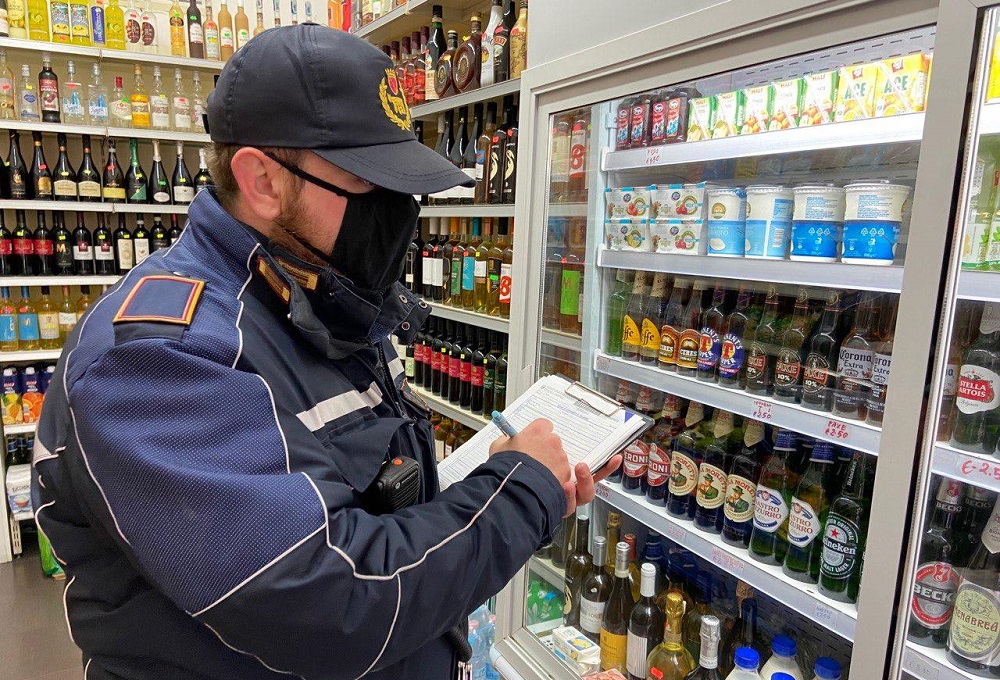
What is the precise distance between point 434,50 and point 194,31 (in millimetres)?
2307

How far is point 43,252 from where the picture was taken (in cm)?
416

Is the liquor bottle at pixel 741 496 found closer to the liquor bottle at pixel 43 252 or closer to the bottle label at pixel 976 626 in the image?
the bottle label at pixel 976 626

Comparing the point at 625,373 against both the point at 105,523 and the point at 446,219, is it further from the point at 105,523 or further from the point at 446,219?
the point at 446,219

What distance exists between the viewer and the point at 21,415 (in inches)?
163

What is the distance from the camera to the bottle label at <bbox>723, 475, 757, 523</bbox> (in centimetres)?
168

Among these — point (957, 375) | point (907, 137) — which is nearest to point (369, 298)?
point (907, 137)

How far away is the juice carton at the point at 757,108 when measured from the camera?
1.57m

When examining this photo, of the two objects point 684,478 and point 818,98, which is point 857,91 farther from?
point 684,478

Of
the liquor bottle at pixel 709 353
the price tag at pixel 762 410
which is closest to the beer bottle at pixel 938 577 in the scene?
the price tag at pixel 762 410

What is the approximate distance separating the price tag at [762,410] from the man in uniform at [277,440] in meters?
0.50

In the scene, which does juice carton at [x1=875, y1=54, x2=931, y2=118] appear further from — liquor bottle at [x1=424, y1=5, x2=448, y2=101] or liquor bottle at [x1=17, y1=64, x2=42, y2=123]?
liquor bottle at [x1=17, y1=64, x2=42, y2=123]

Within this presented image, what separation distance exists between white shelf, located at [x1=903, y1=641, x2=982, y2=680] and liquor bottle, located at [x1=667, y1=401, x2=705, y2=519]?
0.72m

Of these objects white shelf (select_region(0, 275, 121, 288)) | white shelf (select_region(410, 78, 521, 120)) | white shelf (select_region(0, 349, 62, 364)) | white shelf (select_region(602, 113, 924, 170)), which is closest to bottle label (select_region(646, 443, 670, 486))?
white shelf (select_region(602, 113, 924, 170))

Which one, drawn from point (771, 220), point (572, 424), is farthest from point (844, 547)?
point (771, 220)
